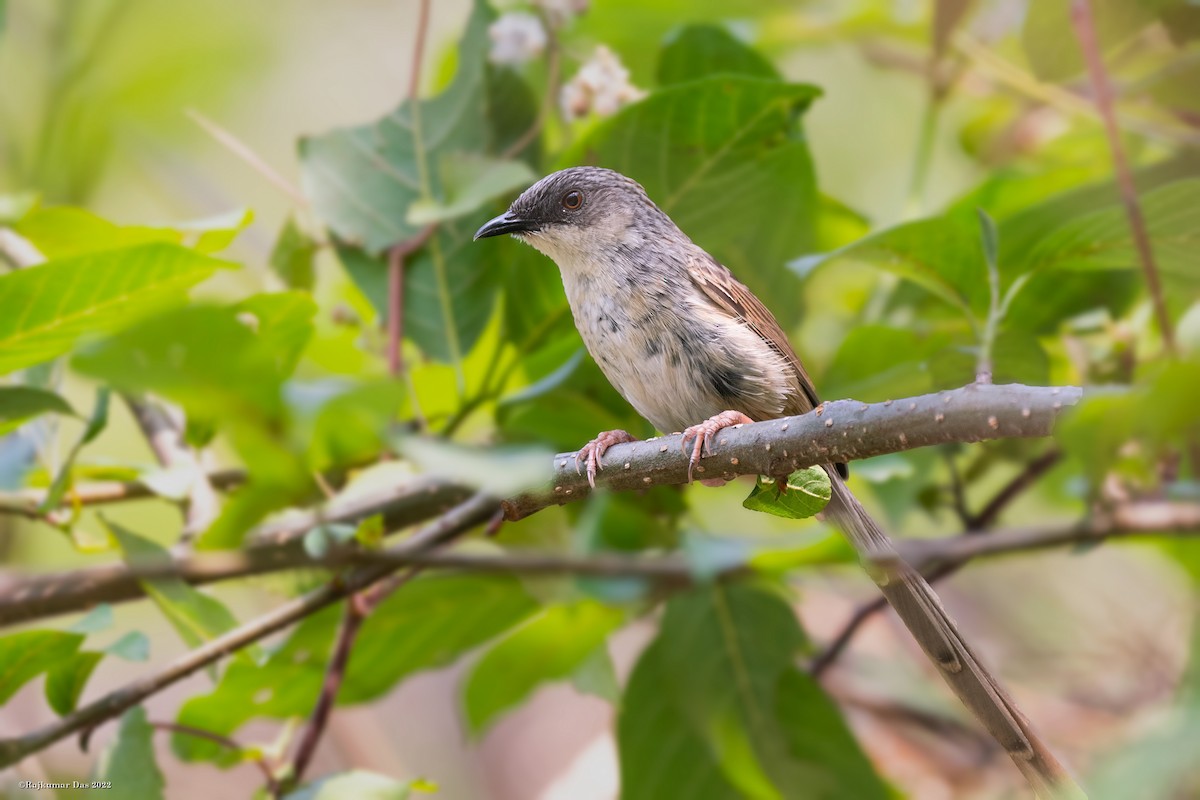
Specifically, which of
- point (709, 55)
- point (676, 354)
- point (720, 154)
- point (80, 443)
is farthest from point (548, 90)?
point (80, 443)

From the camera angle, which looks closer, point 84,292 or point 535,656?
point 84,292

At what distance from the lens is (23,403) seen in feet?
9.04

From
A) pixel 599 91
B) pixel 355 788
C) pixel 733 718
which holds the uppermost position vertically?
pixel 599 91

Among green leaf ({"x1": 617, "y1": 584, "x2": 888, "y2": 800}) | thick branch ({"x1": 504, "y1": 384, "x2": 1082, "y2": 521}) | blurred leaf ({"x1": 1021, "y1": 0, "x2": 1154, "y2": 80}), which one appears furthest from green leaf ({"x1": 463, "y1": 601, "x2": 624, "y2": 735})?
blurred leaf ({"x1": 1021, "y1": 0, "x2": 1154, "y2": 80})

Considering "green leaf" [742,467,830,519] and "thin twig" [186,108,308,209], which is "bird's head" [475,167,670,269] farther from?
"green leaf" [742,467,830,519]

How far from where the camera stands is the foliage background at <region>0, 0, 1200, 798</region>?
280 centimetres

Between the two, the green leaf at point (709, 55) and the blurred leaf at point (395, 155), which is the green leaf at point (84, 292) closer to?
the blurred leaf at point (395, 155)

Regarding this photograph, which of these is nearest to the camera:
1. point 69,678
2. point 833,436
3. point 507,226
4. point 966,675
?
point 833,436

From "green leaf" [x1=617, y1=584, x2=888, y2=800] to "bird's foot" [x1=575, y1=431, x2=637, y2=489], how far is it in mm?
748

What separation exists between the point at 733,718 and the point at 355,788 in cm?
129

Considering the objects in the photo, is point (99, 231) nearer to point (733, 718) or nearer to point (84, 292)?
point (84, 292)

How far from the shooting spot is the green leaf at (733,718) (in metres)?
3.43

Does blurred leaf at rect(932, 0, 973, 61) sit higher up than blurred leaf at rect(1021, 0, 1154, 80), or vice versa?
blurred leaf at rect(932, 0, 973, 61)

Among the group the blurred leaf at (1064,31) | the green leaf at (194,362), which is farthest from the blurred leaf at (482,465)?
the blurred leaf at (1064,31)
